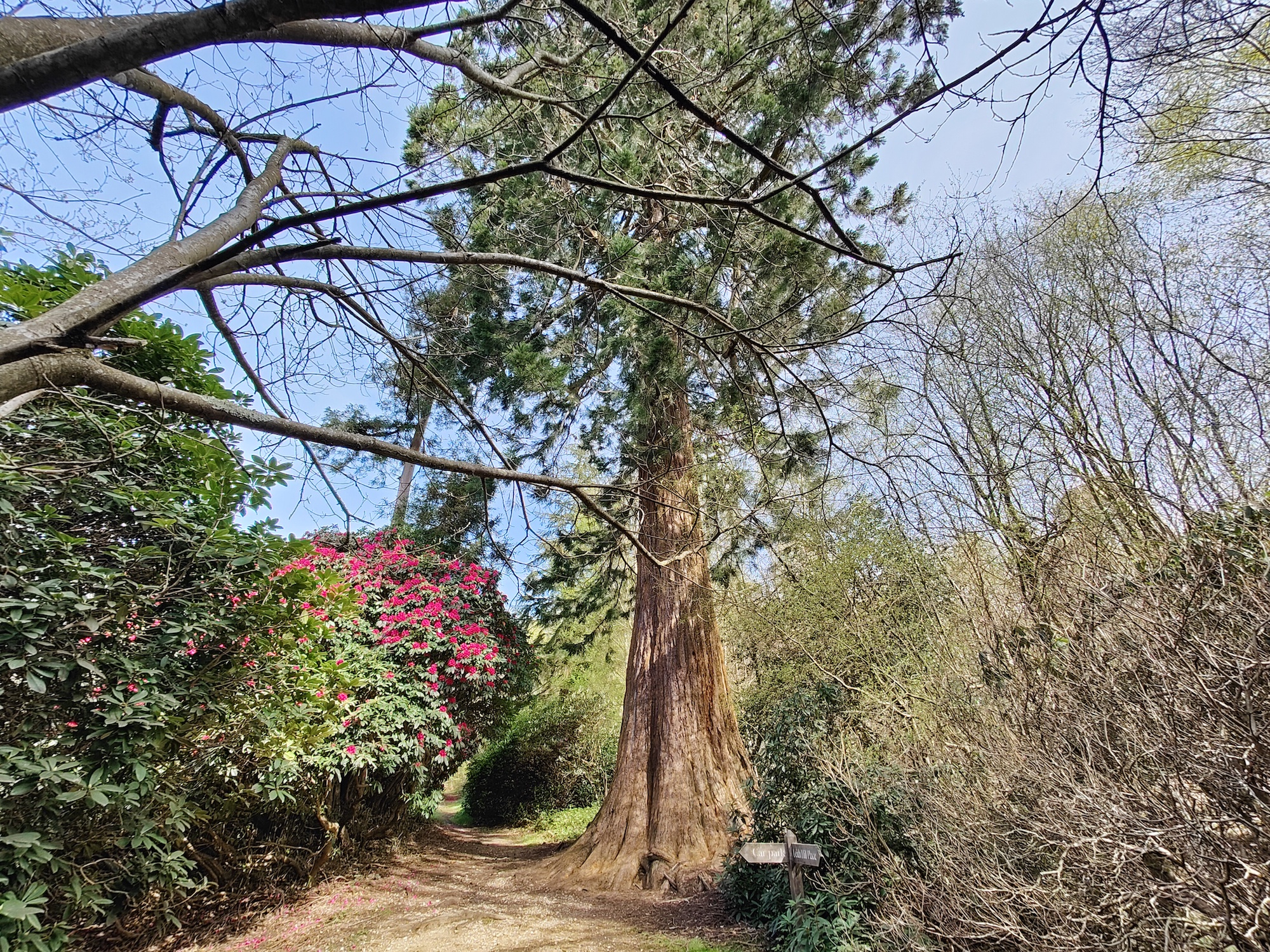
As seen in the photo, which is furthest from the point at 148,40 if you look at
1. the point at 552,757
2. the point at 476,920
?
the point at 552,757

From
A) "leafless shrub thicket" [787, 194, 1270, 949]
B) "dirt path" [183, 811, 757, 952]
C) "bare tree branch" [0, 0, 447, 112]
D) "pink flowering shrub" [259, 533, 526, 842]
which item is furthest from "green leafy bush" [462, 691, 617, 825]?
"bare tree branch" [0, 0, 447, 112]

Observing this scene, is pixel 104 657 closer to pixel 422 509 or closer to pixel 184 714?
pixel 184 714

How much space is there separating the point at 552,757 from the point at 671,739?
19.0 ft

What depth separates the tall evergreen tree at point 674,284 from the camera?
2783 millimetres

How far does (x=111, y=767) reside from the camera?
98.0 inches

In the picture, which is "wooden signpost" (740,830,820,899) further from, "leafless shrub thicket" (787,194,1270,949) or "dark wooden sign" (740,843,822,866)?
"leafless shrub thicket" (787,194,1270,949)

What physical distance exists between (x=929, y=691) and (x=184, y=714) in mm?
4278

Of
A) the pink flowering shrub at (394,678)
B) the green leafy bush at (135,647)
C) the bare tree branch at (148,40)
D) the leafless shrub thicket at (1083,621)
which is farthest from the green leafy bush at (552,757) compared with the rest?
the bare tree branch at (148,40)

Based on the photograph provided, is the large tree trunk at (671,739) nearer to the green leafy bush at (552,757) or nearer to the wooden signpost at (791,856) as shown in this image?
the wooden signpost at (791,856)

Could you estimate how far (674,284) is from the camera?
450cm

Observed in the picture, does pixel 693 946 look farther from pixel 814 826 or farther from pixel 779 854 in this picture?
pixel 814 826

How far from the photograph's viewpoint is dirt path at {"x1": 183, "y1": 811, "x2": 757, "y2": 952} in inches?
167

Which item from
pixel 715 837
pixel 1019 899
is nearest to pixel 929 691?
pixel 1019 899

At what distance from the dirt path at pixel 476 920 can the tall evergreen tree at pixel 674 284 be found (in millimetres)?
554
